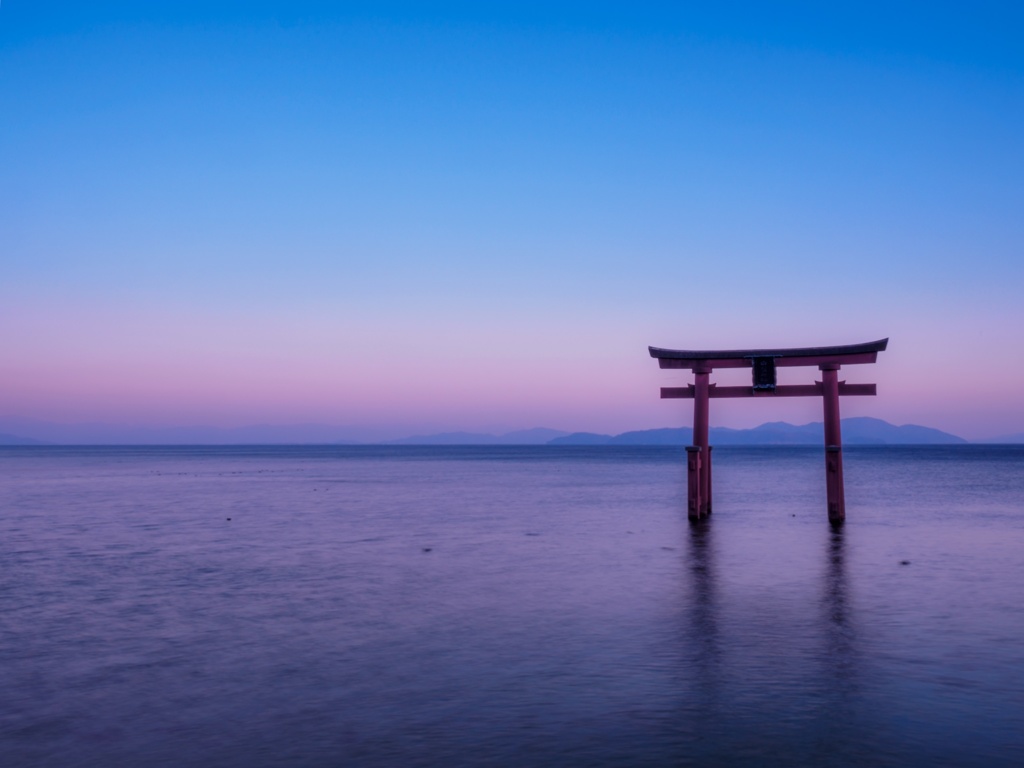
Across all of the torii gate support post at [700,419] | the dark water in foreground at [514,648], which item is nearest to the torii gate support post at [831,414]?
the dark water in foreground at [514,648]

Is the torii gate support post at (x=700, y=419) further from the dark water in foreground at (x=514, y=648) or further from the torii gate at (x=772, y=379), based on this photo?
the dark water in foreground at (x=514, y=648)

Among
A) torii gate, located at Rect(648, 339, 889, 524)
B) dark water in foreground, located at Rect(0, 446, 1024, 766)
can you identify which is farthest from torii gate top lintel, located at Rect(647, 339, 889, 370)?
dark water in foreground, located at Rect(0, 446, 1024, 766)

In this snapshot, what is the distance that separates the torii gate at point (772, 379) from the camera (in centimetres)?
2164

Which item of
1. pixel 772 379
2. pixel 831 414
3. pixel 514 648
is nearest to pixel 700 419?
pixel 772 379

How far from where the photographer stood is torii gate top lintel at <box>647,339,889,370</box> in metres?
21.3

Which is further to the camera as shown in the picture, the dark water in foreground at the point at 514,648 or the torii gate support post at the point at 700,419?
the torii gate support post at the point at 700,419

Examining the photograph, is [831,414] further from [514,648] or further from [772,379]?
[514,648]

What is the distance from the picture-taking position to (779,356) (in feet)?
72.1

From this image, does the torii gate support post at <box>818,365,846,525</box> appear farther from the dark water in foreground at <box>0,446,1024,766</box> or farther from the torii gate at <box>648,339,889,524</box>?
the dark water in foreground at <box>0,446,1024,766</box>

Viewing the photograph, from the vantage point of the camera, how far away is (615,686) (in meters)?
9.00

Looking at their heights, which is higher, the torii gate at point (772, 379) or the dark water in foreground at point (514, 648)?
the torii gate at point (772, 379)

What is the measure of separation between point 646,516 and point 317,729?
24.3m

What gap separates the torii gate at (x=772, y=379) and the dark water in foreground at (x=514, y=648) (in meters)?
2.69

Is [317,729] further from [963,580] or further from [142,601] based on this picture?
[963,580]
